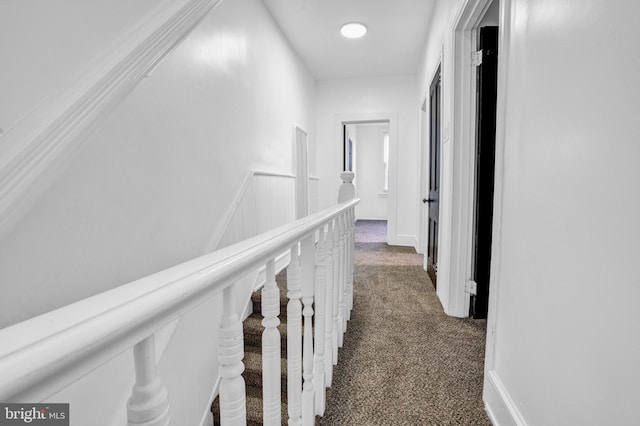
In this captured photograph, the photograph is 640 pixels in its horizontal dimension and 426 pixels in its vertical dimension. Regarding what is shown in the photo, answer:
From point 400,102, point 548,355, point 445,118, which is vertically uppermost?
point 400,102

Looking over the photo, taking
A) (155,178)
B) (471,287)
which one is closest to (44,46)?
(155,178)

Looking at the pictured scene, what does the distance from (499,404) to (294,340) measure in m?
0.90

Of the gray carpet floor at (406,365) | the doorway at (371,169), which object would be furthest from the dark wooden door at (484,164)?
the doorway at (371,169)

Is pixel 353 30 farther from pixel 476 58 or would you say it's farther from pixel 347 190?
pixel 347 190

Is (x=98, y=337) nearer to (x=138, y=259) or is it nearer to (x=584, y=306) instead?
(x=584, y=306)

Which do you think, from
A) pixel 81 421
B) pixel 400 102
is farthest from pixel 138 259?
pixel 400 102

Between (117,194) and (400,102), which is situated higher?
(400,102)

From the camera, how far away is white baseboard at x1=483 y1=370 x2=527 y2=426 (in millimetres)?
1126

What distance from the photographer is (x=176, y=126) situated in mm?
1732

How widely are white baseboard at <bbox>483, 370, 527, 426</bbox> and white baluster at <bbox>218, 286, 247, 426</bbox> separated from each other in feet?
3.33

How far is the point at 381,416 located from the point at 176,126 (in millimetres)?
1651

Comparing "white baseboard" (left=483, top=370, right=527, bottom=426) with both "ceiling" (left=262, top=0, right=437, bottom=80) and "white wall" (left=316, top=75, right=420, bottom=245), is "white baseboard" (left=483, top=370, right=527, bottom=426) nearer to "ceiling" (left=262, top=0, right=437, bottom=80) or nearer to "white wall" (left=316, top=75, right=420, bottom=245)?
"ceiling" (left=262, top=0, right=437, bottom=80)

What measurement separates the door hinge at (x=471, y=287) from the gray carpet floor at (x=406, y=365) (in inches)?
7.5

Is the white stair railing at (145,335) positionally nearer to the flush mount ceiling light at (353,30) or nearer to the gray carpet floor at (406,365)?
the gray carpet floor at (406,365)
